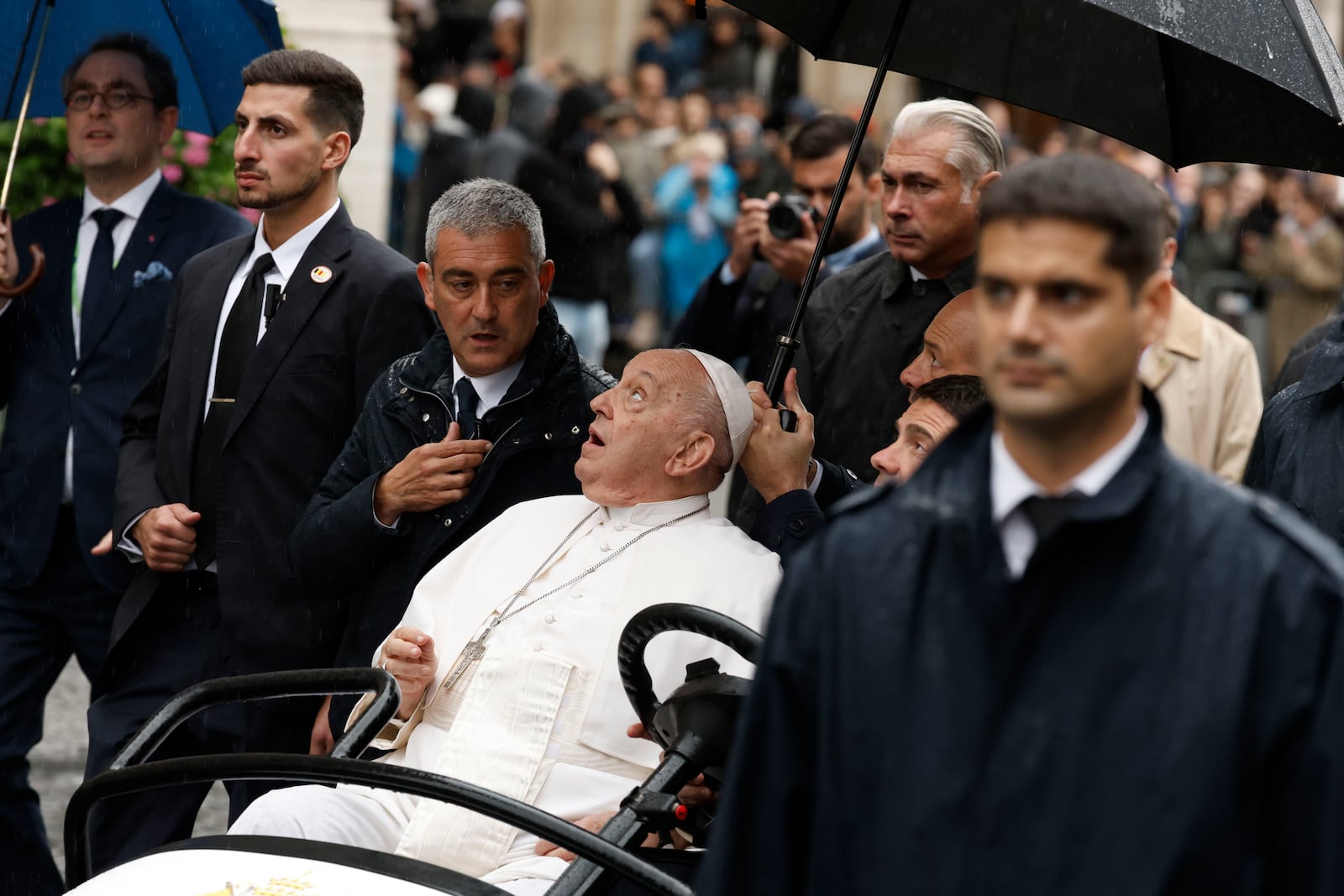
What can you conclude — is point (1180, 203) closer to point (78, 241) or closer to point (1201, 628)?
point (78, 241)

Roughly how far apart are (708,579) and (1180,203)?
1571 cm

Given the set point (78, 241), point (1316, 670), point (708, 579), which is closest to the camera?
point (1316, 670)

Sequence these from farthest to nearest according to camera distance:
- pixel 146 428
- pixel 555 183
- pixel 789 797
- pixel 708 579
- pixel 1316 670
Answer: pixel 555 183, pixel 146 428, pixel 708 579, pixel 789 797, pixel 1316 670

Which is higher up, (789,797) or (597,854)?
(789,797)

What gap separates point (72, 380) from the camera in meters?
5.75

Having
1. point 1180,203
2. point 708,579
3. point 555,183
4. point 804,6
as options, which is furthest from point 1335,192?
point 708,579

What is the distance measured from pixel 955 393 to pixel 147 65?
10.3 ft

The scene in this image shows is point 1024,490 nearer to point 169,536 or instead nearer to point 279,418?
point 279,418

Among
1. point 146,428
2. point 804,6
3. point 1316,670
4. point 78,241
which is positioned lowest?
point 146,428

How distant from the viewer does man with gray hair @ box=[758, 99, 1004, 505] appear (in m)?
5.00

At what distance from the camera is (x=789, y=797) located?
7.13 ft

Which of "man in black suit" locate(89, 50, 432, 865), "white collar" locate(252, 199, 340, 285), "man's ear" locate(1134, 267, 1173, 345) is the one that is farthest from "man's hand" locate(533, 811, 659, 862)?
"white collar" locate(252, 199, 340, 285)

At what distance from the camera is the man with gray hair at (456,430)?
462 centimetres

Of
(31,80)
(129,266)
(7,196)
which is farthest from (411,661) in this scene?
(31,80)
